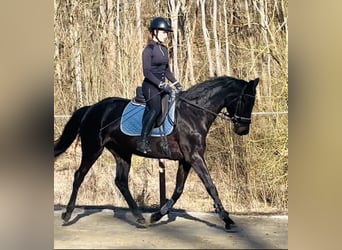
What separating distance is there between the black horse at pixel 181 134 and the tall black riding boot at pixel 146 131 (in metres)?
0.04

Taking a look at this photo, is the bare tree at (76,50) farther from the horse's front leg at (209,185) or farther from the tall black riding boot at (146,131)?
the horse's front leg at (209,185)

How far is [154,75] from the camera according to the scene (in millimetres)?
4637

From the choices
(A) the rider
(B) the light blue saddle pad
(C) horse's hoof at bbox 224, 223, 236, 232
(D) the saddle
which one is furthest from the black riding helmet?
(C) horse's hoof at bbox 224, 223, 236, 232

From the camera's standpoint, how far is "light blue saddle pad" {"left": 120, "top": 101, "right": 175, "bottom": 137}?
15.1 feet

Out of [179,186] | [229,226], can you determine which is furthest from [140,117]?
[229,226]

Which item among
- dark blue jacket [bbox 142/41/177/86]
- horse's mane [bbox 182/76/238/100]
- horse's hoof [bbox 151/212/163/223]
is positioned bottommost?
horse's hoof [bbox 151/212/163/223]

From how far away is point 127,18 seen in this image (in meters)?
4.76

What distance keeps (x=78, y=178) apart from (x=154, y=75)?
1.08 m

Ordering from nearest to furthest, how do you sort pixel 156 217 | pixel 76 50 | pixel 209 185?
pixel 209 185 < pixel 156 217 < pixel 76 50

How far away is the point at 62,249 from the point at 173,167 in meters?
1.13

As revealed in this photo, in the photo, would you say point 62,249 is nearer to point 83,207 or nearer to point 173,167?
point 83,207

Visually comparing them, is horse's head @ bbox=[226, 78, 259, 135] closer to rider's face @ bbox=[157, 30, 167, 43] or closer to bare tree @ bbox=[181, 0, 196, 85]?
bare tree @ bbox=[181, 0, 196, 85]

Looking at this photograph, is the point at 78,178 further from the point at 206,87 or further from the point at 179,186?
the point at 206,87
